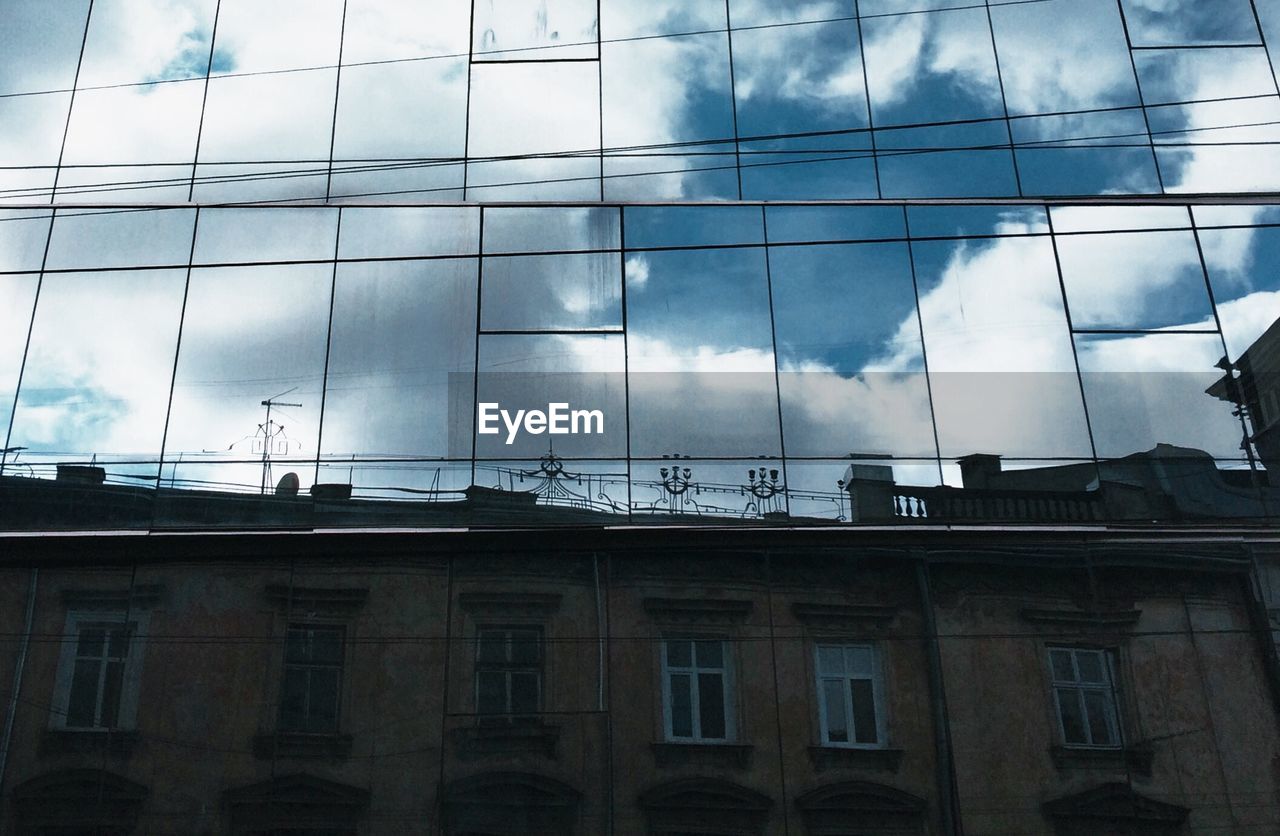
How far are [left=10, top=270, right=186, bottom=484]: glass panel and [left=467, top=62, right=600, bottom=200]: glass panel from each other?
4.02 metres

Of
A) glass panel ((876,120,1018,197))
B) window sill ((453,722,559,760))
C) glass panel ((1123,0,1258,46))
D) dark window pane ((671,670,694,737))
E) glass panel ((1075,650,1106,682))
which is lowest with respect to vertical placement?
window sill ((453,722,559,760))

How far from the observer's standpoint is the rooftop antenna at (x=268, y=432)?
11.8 m

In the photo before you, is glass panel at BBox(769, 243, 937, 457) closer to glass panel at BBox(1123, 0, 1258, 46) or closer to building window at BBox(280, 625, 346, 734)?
glass panel at BBox(1123, 0, 1258, 46)

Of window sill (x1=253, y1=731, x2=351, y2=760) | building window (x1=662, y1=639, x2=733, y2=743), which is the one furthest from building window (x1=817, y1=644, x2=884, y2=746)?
window sill (x1=253, y1=731, x2=351, y2=760)

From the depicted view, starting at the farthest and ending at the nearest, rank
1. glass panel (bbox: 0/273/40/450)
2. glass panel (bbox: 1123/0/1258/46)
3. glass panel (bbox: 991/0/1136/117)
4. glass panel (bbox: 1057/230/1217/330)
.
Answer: glass panel (bbox: 1123/0/1258/46), glass panel (bbox: 991/0/1136/117), glass panel (bbox: 0/273/40/450), glass panel (bbox: 1057/230/1217/330)

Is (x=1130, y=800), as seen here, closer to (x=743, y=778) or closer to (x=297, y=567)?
(x=743, y=778)

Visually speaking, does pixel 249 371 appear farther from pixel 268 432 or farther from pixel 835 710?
pixel 835 710

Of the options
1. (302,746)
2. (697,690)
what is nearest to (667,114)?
(697,690)

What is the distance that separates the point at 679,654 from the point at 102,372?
24.6 feet

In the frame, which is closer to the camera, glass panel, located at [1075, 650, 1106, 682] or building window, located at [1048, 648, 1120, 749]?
building window, located at [1048, 648, 1120, 749]

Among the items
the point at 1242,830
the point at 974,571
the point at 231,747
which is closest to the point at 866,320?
the point at 974,571

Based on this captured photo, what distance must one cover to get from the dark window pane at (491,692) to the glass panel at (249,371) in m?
3.14

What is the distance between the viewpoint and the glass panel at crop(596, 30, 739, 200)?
1291 centimetres

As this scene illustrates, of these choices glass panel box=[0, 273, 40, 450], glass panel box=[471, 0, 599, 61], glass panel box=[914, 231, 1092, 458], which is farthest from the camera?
glass panel box=[471, 0, 599, 61]
